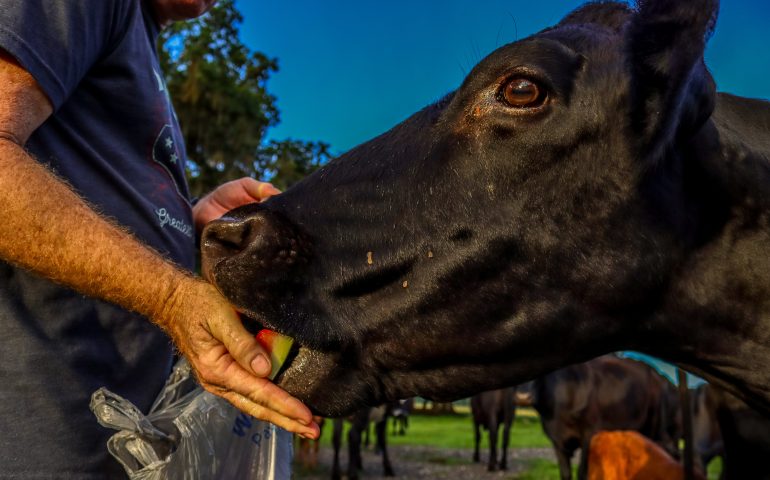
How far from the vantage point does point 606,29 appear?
2.18 meters

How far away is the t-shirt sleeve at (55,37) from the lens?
5.86 feet

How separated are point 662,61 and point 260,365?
1.41 meters

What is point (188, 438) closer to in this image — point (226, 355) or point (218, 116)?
point (226, 355)

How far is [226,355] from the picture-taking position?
172cm

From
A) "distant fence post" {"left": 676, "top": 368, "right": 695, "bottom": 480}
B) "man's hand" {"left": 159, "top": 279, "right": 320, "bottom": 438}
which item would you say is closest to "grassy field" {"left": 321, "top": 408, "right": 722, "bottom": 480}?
"distant fence post" {"left": 676, "top": 368, "right": 695, "bottom": 480}

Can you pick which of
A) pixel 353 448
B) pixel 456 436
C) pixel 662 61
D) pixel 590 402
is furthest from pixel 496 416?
pixel 662 61

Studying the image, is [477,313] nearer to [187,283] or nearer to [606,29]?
[187,283]

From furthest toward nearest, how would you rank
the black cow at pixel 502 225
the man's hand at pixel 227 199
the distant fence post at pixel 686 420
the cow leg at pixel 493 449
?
the cow leg at pixel 493 449
the distant fence post at pixel 686 420
the man's hand at pixel 227 199
the black cow at pixel 502 225

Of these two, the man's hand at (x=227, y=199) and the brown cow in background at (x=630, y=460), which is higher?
the man's hand at (x=227, y=199)

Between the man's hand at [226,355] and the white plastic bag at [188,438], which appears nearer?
the man's hand at [226,355]

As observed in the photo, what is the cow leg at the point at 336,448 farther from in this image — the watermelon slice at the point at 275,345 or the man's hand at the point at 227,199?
the watermelon slice at the point at 275,345

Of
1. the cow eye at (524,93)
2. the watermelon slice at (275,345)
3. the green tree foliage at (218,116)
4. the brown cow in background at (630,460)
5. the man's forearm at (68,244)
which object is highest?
the green tree foliage at (218,116)

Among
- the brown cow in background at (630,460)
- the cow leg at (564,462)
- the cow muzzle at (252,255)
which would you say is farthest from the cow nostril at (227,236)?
the cow leg at (564,462)

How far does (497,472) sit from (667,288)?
15.1 metres
